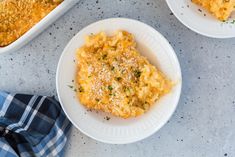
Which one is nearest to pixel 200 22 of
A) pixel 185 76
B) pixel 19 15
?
pixel 185 76

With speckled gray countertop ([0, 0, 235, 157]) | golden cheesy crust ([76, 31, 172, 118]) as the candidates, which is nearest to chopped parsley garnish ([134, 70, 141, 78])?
golden cheesy crust ([76, 31, 172, 118])

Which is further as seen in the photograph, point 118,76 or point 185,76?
point 185,76

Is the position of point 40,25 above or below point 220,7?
above

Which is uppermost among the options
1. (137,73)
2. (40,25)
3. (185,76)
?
(40,25)

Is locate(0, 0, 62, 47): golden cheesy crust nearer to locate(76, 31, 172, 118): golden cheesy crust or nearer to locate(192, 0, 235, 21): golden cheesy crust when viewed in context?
locate(76, 31, 172, 118): golden cheesy crust

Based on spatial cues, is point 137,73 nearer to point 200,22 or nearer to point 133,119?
point 133,119

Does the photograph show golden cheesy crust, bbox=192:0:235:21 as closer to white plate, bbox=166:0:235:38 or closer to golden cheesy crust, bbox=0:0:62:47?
white plate, bbox=166:0:235:38

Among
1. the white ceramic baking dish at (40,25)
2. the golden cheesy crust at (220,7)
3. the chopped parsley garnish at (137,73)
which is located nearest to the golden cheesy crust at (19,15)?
the white ceramic baking dish at (40,25)

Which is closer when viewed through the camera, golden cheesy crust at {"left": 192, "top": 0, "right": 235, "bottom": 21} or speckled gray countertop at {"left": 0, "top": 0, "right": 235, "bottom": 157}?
golden cheesy crust at {"left": 192, "top": 0, "right": 235, "bottom": 21}

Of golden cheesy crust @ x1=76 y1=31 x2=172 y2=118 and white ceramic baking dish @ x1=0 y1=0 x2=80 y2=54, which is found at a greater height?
white ceramic baking dish @ x1=0 y1=0 x2=80 y2=54
